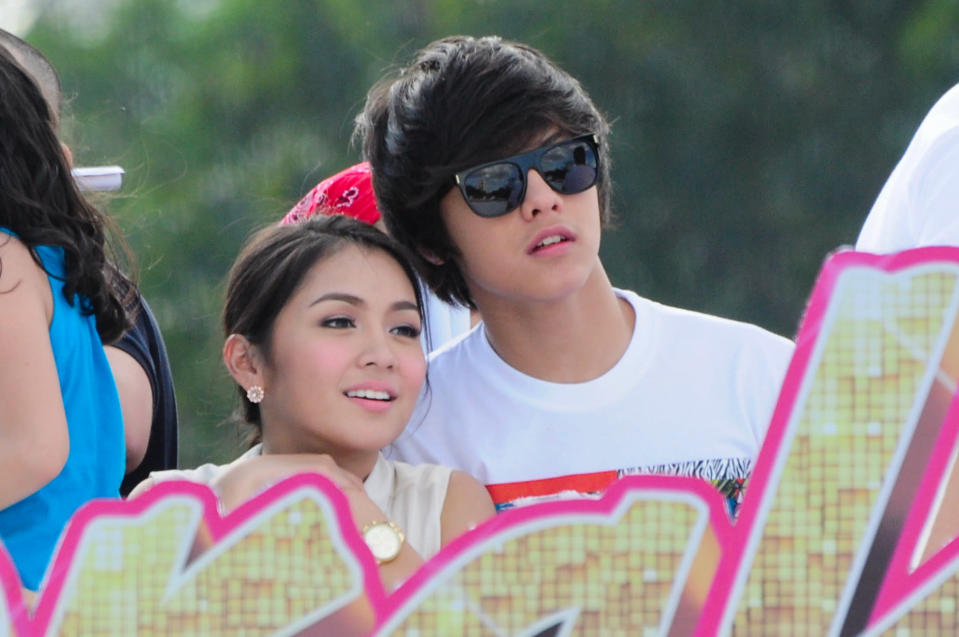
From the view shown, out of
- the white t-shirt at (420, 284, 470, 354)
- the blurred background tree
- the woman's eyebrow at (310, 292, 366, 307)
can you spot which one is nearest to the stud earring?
the woman's eyebrow at (310, 292, 366, 307)

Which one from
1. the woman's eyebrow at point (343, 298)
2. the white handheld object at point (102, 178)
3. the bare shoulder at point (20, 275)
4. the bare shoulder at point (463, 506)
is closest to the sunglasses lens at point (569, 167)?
Answer: the woman's eyebrow at point (343, 298)

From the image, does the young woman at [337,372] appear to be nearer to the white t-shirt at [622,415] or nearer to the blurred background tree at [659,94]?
the white t-shirt at [622,415]

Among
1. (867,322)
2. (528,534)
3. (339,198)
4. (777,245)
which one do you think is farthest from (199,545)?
(777,245)

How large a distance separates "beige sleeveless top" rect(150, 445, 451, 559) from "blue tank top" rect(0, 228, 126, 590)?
3.1 inches

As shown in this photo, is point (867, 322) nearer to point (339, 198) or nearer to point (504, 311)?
point (504, 311)

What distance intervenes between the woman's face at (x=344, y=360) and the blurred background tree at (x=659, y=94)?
9.48m

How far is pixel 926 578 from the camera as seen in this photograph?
1.28 metres

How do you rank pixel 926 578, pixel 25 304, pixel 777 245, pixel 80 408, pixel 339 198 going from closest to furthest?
pixel 926 578
pixel 25 304
pixel 80 408
pixel 339 198
pixel 777 245

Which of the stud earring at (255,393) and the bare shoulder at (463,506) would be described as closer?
the bare shoulder at (463,506)

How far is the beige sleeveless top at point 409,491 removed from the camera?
1747 mm

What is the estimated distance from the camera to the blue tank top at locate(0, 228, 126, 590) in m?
1.67

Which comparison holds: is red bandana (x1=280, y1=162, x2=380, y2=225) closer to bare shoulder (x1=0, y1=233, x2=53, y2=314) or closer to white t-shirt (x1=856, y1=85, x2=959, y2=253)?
bare shoulder (x1=0, y1=233, x2=53, y2=314)

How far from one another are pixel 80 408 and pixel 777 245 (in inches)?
419

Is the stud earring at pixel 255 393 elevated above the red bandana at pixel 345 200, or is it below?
below
